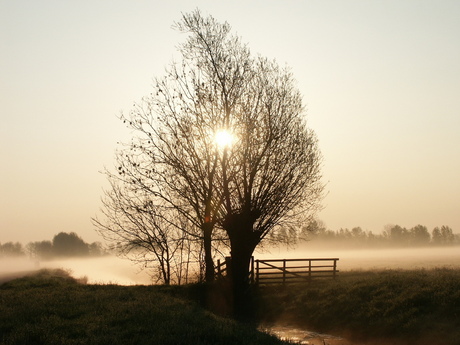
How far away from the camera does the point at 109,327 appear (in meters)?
13.0

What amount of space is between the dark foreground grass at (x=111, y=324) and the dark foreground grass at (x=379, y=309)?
233 inches

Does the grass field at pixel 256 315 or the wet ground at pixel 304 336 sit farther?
the wet ground at pixel 304 336

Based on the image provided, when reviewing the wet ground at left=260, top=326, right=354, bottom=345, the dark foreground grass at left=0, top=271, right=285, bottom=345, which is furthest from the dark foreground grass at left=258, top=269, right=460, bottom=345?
the dark foreground grass at left=0, top=271, right=285, bottom=345

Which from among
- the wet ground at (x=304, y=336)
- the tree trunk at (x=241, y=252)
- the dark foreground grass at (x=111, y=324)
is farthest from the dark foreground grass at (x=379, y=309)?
the dark foreground grass at (x=111, y=324)

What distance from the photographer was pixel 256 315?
24.6 m

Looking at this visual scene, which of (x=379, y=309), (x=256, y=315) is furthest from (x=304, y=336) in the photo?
(x=256, y=315)

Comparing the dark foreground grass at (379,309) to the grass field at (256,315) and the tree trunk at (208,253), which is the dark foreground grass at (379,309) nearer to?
the grass field at (256,315)

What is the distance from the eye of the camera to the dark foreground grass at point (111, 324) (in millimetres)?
11688

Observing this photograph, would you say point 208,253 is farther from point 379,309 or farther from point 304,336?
point 379,309

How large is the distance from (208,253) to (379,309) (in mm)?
11885

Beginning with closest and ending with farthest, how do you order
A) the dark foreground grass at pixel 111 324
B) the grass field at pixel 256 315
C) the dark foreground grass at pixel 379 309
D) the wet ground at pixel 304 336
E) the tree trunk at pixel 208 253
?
1. the dark foreground grass at pixel 111 324
2. the grass field at pixel 256 315
3. the dark foreground grass at pixel 379 309
4. the wet ground at pixel 304 336
5. the tree trunk at pixel 208 253

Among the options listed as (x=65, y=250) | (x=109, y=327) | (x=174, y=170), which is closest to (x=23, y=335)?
(x=109, y=327)

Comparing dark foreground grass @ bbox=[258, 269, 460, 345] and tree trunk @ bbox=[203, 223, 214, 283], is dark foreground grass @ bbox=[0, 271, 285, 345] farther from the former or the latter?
tree trunk @ bbox=[203, 223, 214, 283]

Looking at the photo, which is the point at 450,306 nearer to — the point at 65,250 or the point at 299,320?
the point at 299,320
